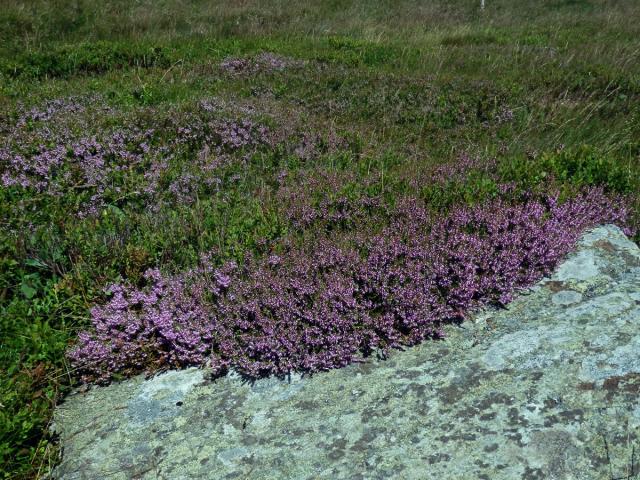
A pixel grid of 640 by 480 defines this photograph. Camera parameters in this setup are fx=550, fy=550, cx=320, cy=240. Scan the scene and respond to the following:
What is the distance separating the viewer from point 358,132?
729 cm

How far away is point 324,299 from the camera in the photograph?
11.4 feet

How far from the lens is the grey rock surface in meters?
2.59

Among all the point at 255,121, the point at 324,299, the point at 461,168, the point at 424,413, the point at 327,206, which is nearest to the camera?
the point at 424,413

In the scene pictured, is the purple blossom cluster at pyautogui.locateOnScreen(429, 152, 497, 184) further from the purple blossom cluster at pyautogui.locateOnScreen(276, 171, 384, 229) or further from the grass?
the purple blossom cluster at pyautogui.locateOnScreen(276, 171, 384, 229)

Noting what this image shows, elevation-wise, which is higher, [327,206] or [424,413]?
[327,206]

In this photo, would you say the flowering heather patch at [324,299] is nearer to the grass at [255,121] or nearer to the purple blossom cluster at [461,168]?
the grass at [255,121]

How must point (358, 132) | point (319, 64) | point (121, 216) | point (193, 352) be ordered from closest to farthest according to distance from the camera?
point (193, 352), point (121, 216), point (358, 132), point (319, 64)

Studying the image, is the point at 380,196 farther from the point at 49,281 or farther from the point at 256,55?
the point at 256,55

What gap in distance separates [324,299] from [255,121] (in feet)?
14.6

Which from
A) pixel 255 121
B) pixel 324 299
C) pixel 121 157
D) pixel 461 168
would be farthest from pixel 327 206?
pixel 255 121

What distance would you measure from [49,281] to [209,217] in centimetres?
139

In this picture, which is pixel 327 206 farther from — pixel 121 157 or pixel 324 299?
pixel 121 157

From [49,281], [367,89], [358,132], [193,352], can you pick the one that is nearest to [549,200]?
[193,352]

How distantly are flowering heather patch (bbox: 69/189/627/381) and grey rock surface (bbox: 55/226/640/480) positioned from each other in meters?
0.13
